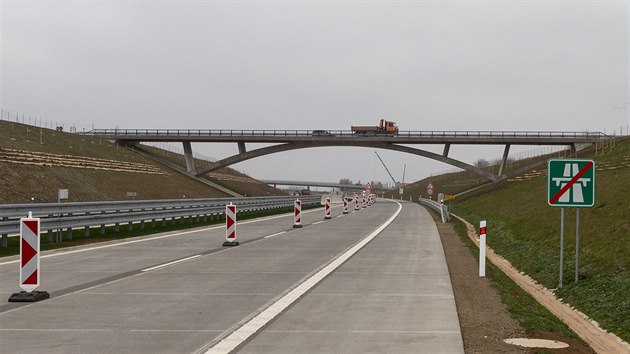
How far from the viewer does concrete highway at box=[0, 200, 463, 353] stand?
6.96 m

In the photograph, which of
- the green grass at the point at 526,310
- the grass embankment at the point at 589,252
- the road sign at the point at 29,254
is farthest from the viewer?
the grass embankment at the point at 589,252

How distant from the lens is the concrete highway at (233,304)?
6.96m

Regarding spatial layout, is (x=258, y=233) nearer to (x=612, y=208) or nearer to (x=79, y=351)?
(x=612, y=208)

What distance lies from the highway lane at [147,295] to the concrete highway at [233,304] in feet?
0.06

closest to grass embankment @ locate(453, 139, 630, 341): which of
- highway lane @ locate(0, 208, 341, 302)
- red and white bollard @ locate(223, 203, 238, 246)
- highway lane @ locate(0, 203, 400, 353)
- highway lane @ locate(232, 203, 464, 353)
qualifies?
highway lane @ locate(232, 203, 464, 353)

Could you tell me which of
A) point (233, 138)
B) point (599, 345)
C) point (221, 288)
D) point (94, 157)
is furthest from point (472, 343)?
point (233, 138)

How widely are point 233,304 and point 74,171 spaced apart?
46.0 meters

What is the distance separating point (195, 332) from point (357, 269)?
22.3 feet

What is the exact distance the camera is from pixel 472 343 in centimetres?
691

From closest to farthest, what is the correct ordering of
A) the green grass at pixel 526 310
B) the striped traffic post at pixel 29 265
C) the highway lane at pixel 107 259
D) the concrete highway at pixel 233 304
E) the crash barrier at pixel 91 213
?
1. the concrete highway at pixel 233 304
2. the green grass at pixel 526 310
3. the striped traffic post at pixel 29 265
4. the highway lane at pixel 107 259
5. the crash barrier at pixel 91 213

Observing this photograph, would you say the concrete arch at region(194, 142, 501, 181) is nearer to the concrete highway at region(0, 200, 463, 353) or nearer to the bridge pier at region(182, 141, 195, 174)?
the bridge pier at region(182, 141, 195, 174)

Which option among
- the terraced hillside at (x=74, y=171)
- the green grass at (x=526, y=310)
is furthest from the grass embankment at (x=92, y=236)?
the terraced hillside at (x=74, y=171)

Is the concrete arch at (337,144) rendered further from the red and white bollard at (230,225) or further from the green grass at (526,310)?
the green grass at (526,310)

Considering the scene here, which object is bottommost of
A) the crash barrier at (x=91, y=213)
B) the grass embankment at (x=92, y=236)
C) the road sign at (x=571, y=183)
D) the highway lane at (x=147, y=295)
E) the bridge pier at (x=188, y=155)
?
the grass embankment at (x=92, y=236)
